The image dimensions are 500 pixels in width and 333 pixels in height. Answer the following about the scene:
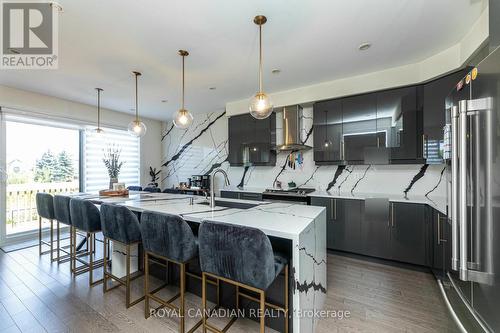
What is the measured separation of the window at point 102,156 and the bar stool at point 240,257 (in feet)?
14.6

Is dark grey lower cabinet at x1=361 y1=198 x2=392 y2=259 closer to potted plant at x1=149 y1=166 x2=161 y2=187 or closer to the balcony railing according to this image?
potted plant at x1=149 y1=166 x2=161 y2=187

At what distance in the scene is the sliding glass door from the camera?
3689 millimetres

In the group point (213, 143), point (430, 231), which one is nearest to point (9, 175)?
point (213, 143)

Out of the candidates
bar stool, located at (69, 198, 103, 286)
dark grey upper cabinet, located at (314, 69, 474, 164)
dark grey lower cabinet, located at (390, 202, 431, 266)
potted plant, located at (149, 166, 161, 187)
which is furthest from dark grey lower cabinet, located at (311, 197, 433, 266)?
potted plant, located at (149, 166, 161, 187)

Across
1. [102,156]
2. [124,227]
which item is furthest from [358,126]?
[102,156]

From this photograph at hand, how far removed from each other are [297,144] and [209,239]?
2606 mm

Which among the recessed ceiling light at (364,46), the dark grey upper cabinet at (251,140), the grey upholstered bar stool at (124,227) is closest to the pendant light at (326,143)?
the dark grey upper cabinet at (251,140)

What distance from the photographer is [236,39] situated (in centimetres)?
226

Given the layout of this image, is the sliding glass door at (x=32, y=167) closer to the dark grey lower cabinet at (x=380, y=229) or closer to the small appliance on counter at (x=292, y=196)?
the small appliance on counter at (x=292, y=196)

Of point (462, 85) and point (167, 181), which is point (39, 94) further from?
point (462, 85)

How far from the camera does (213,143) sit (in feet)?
16.8

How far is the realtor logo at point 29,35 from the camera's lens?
181 centimetres

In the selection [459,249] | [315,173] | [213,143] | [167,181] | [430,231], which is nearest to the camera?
[459,249]

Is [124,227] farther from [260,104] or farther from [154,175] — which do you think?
[154,175]
